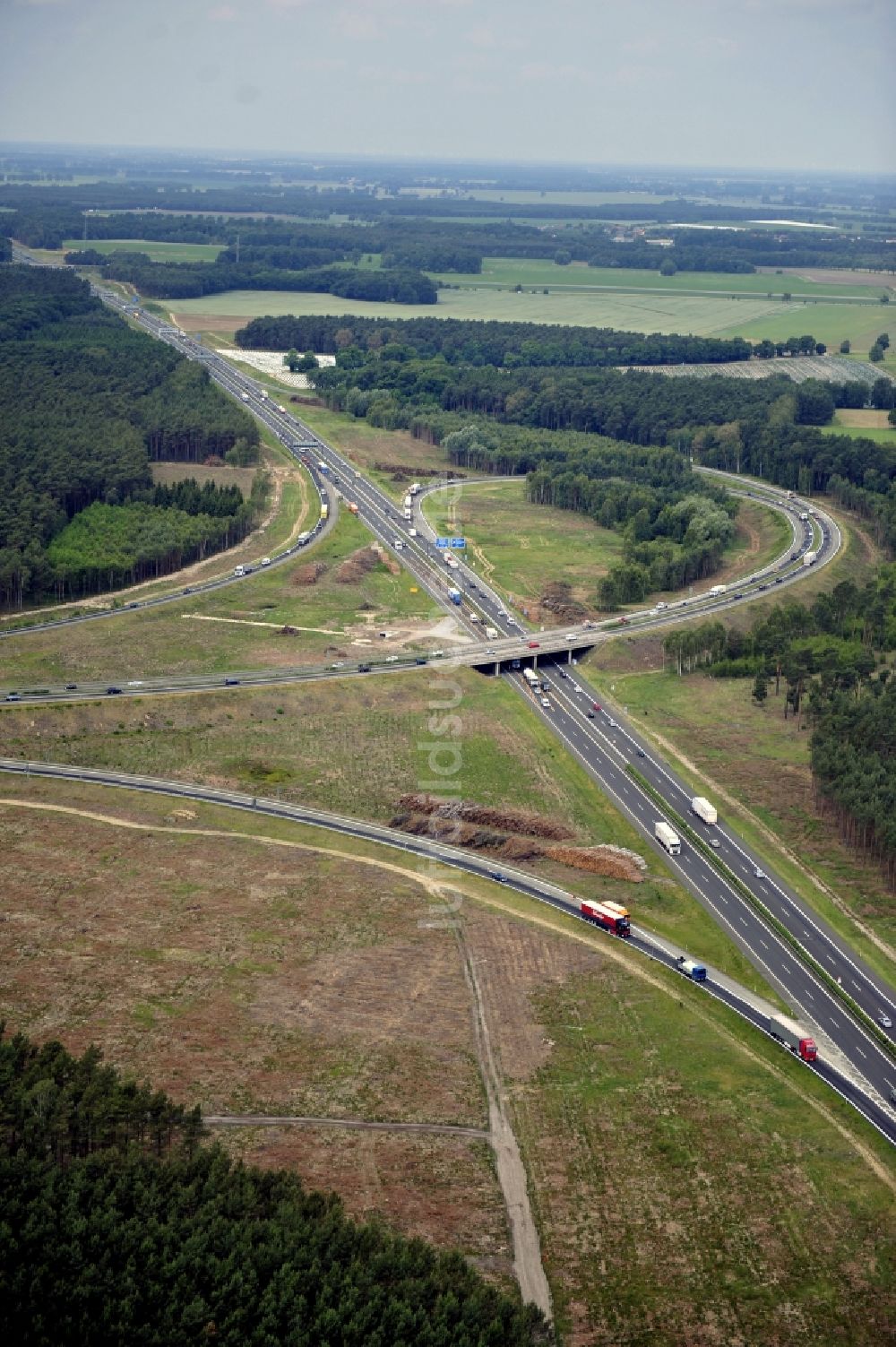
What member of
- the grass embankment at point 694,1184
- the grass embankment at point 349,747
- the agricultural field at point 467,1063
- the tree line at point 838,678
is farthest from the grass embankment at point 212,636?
the grass embankment at point 694,1184

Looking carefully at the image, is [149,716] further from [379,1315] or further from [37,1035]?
[379,1315]

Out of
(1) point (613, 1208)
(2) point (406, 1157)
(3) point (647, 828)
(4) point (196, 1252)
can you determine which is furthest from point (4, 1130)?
(3) point (647, 828)

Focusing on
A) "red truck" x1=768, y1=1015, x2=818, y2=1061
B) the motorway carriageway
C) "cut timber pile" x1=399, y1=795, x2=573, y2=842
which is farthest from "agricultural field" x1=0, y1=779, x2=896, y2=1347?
"cut timber pile" x1=399, y1=795, x2=573, y2=842

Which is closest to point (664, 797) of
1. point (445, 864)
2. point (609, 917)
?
point (445, 864)

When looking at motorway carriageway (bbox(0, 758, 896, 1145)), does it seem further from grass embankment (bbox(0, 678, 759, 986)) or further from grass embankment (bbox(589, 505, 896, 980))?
grass embankment (bbox(589, 505, 896, 980))

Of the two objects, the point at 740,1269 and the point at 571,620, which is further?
the point at 571,620

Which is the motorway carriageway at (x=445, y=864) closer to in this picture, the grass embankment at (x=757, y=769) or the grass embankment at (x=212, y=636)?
the grass embankment at (x=757, y=769)
